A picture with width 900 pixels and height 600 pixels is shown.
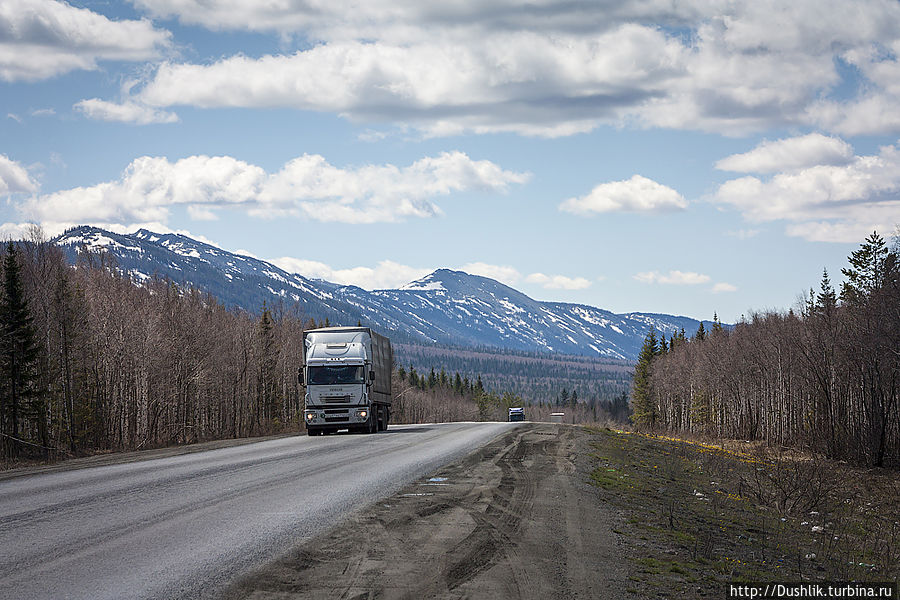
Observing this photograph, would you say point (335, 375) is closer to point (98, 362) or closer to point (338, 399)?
point (338, 399)

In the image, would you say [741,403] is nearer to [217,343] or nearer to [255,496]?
[217,343]

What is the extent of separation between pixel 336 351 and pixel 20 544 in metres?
26.4

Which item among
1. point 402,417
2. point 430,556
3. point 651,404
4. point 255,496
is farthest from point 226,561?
point 651,404

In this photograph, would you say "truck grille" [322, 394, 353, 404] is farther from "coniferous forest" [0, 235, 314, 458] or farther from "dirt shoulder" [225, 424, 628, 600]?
"dirt shoulder" [225, 424, 628, 600]

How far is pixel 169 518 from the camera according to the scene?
37.9ft

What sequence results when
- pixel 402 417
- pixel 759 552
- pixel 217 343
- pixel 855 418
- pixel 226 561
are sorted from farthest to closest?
pixel 402 417 < pixel 217 343 < pixel 855 418 < pixel 759 552 < pixel 226 561

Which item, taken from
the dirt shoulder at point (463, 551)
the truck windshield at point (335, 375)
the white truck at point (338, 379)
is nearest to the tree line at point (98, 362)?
the white truck at point (338, 379)

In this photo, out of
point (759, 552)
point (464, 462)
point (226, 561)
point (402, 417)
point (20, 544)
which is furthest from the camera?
point (402, 417)

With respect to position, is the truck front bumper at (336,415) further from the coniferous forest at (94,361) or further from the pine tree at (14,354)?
the pine tree at (14,354)

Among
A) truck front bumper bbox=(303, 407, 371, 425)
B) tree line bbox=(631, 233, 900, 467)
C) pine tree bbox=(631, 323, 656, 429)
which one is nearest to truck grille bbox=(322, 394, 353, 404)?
truck front bumper bbox=(303, 407, 371, 425)

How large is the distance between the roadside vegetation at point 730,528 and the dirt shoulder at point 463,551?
1.72 ft

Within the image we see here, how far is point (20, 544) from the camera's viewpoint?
9.52 metres

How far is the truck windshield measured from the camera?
3572 centimetres

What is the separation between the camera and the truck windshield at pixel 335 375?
1406 inches
